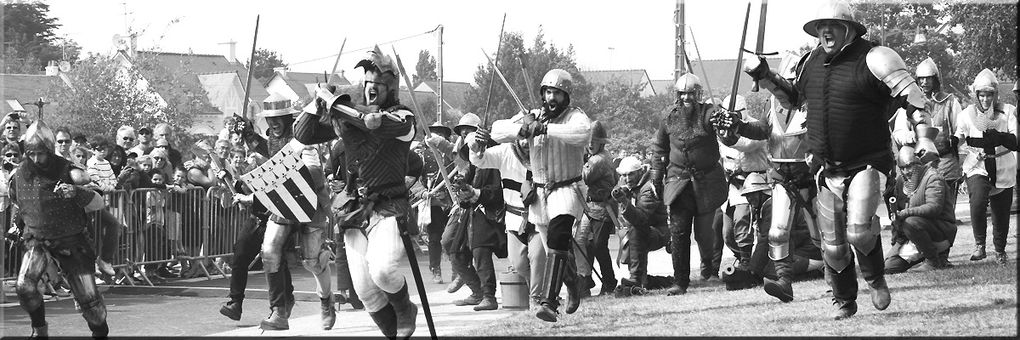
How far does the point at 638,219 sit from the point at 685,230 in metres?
1.08

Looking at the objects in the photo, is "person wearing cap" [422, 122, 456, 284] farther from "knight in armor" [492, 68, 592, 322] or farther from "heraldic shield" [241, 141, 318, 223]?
"knight in armor" [492, 68, 592, 322]

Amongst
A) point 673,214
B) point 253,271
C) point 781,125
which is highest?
point 781,125

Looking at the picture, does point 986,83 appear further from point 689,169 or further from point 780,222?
point 780,222

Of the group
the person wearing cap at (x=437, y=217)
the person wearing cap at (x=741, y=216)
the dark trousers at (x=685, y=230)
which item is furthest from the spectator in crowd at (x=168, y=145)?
the dark trousers at (x=685, y=230)

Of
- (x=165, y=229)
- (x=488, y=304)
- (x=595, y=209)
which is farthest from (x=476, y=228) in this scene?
(x=165, y=229)

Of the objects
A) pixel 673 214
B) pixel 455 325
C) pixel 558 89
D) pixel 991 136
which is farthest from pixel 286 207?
pixel 991 136

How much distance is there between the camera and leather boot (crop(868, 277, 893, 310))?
27.7ft

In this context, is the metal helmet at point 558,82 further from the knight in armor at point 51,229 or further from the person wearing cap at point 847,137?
the knight in armor at point 51,229

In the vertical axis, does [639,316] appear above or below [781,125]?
below

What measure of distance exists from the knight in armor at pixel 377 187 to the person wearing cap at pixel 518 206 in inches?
43.2

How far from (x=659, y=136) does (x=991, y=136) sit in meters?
2.70

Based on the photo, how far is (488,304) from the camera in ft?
36.8

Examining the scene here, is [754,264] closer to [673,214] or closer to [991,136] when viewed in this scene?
[673,214]

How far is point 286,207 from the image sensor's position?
9.89 m
